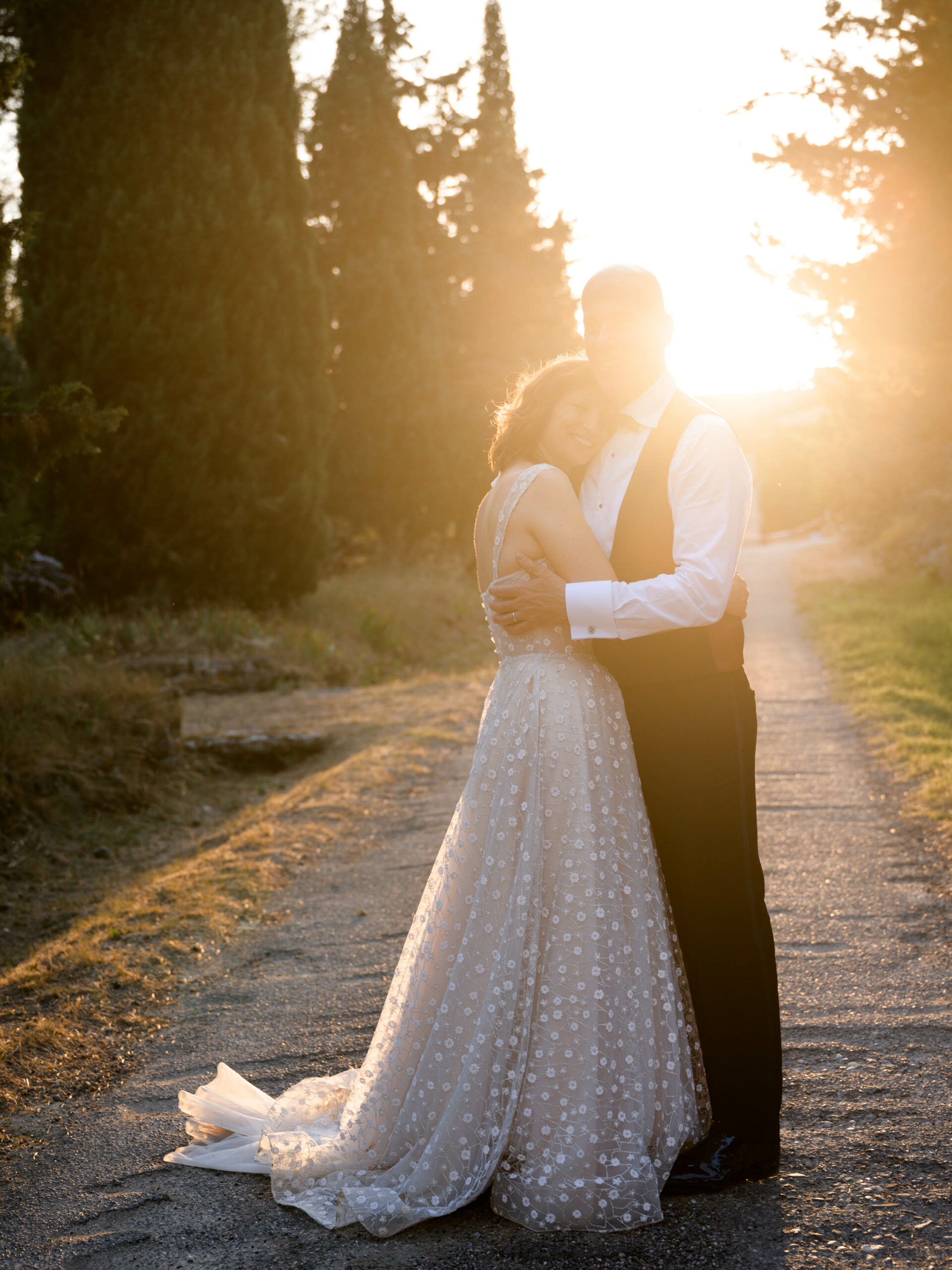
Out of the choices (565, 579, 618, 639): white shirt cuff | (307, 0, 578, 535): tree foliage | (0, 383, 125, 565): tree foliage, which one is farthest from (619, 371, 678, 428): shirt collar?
(307, 0, 578, 535): tree foliage

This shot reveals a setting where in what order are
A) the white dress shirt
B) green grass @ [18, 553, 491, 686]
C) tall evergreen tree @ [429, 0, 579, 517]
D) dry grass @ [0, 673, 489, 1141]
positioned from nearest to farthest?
the white dress shirt
dry grass @ [0, 673, 489, 1141]
green grass @ [18, 553, 491, 686]
tall evergreen tree @ [429, 0, 579, 517]

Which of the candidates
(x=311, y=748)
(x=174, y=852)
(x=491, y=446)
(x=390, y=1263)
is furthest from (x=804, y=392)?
(x=390, y=1263)

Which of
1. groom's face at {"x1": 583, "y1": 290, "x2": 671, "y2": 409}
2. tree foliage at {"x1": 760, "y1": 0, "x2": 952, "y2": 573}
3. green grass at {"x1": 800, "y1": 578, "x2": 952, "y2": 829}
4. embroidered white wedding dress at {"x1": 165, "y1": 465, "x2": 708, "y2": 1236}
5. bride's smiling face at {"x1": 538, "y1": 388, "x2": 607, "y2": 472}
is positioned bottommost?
green grass at {"x1": 800, "y1": 578, "x2": 952, "y2": 829}

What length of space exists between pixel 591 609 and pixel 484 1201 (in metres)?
1.50

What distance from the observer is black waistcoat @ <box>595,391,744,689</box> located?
279 centimetres

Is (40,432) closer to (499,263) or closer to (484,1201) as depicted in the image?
(484,1201)

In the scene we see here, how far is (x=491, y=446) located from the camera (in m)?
3.07

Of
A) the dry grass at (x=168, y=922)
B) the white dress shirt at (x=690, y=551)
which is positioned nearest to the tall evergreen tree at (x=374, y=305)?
the dry grass at (x=168, y=922)

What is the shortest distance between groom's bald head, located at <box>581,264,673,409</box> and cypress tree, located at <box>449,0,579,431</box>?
888 inches

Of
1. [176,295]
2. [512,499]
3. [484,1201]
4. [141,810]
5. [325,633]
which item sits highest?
[176,295]

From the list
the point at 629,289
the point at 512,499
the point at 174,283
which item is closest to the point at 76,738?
the point at 512,499

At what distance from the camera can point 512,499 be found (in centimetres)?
291

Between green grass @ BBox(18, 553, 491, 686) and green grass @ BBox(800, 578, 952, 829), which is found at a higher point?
green grass @ BBox(18, 553, 491, 686)

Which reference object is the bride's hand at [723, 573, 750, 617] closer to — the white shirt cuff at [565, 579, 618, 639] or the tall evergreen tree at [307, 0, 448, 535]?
the white shirt cuff at [565, 579, 618, 639]
